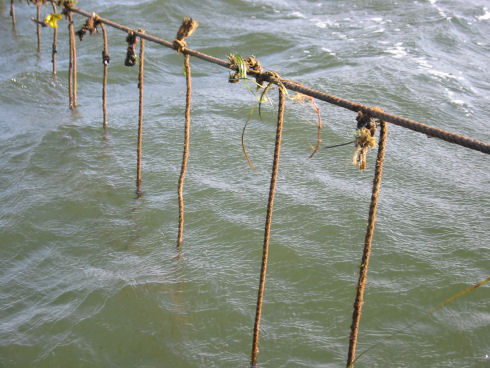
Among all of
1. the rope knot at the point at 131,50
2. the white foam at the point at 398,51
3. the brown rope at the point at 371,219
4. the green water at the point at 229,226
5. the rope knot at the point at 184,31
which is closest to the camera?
the brown rope at the point at 371,219

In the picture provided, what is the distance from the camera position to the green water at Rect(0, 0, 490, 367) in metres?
3.75

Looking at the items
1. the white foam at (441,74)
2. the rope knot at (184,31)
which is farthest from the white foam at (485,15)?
the rope knot at (184,31)

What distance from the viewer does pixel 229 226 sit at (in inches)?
200

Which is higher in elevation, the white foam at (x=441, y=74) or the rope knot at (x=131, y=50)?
the rope knot at (x=131, y=50)

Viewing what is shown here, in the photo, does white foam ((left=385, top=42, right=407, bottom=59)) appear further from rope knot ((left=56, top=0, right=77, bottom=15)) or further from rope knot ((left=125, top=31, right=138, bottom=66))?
rope knot ((left=125, top=31, right=138, bottom=66))

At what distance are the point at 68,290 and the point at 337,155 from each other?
3654mm

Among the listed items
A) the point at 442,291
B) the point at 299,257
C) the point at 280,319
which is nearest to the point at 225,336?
the point at 280,319

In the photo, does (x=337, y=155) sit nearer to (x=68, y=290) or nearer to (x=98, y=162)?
(x=98, y=162)

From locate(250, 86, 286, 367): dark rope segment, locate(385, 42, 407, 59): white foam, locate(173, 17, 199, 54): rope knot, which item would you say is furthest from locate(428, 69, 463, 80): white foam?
locate(250, 86, 286, 367): dark rope segment

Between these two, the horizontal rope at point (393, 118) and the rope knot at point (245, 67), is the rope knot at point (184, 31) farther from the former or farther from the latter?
the rope knot at point (245, 67)

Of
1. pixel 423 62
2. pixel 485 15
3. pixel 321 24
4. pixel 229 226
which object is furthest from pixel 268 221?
pixel 485 15

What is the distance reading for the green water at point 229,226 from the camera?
375cm

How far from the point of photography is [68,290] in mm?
4156

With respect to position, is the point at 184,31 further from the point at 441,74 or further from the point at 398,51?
the point at 398,51
